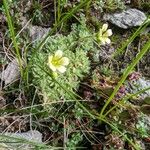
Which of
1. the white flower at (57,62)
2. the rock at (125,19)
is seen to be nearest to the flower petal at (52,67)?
the white flower at (57,62)

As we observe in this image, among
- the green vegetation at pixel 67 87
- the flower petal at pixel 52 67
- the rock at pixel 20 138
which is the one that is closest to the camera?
the rock at pixel 20 138

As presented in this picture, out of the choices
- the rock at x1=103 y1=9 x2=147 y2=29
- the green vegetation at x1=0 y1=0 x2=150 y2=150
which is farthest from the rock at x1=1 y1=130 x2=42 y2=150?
the rock at x1=103 y1=9 x2=147 y2=29

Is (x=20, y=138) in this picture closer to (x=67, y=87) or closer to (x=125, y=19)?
(x=67, y=87)

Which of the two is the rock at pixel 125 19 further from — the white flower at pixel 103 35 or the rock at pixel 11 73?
the rock at pixel 11 73

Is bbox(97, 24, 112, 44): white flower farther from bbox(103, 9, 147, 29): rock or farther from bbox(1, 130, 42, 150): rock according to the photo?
bbox(1, 130, 42, 150): rock

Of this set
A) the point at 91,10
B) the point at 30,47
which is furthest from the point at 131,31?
the point at 30,47

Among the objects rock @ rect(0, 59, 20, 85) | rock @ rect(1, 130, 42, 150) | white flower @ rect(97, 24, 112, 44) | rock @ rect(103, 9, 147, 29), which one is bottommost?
rock @ rect(1, 130, 42, 150)

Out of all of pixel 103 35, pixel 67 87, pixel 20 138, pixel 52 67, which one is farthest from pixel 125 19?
pixel 20 138

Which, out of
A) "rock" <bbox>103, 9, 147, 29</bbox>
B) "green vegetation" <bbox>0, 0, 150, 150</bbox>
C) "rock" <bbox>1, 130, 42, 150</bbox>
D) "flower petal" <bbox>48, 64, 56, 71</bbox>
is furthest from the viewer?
"rock" <bbox>103, 9, 147, 29</bbox>

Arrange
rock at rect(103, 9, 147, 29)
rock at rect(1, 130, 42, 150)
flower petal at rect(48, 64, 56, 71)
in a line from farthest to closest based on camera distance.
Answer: rock at rect(103, 9, 147, 29) < flower petal at rect(48, 64, 56, 71) < rock at rect(1, 130, 42, 150)
